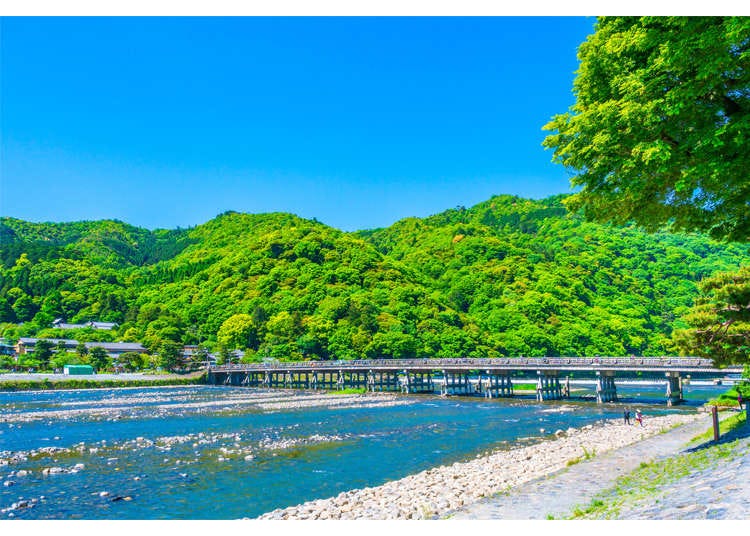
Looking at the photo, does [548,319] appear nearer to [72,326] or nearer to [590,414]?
[590,414]

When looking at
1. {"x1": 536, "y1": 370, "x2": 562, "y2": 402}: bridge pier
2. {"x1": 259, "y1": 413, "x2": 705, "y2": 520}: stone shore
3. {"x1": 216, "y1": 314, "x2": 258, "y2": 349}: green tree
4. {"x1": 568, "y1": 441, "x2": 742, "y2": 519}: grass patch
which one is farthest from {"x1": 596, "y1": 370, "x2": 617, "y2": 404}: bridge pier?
{"x1": 216, "y1": 314, "x2": 258, "y2": 349}: green tree

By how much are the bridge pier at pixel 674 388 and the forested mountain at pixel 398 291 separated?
45.9 m

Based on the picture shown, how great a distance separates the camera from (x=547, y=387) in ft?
165

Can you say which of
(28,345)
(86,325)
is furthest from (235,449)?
(86,325)

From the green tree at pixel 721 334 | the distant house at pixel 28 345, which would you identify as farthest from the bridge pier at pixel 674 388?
the distant house at pixel 28 345

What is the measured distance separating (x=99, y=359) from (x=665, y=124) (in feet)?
295

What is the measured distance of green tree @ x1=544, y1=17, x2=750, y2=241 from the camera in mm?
8312

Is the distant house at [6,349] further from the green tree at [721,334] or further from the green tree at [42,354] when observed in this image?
the green tree at [721,334]

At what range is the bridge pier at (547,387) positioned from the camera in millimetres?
48906

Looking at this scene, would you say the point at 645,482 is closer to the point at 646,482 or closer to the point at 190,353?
the point at 646,482

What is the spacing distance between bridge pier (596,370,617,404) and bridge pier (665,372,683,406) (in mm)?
4324

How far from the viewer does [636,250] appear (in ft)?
417

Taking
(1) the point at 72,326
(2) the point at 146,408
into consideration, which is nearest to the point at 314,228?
(1) the point at 72,326
